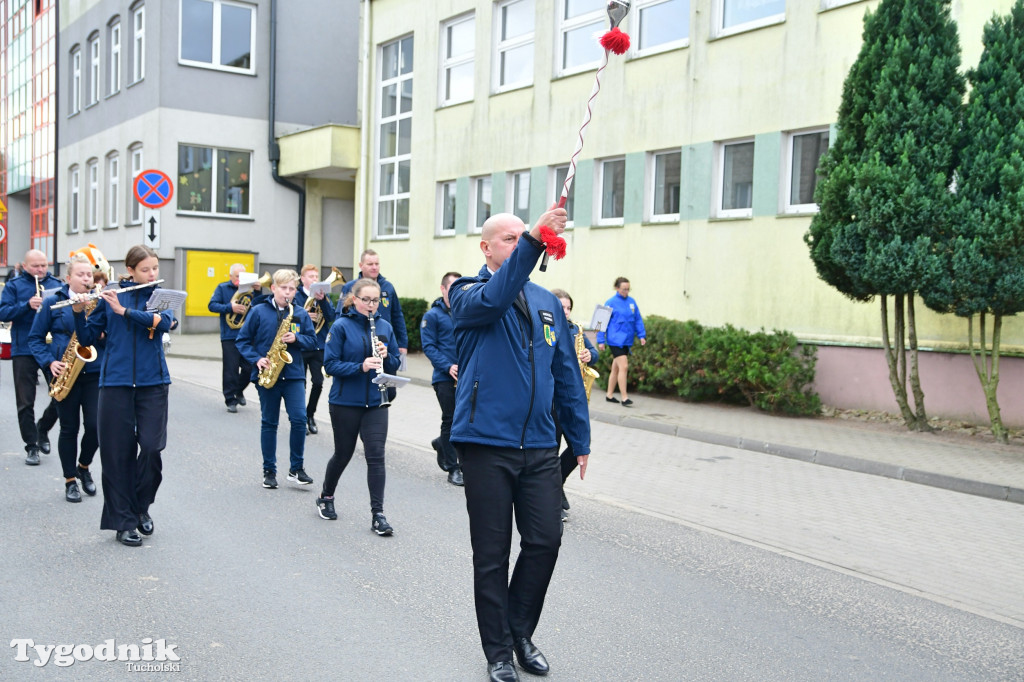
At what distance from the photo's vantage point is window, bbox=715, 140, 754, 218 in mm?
15391

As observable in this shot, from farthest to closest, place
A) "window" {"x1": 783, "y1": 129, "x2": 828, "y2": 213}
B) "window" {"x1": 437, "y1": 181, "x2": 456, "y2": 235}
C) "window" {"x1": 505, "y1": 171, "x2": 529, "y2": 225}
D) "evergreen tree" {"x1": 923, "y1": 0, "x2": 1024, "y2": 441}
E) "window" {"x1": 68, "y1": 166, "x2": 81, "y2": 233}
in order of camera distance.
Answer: "window" {"x1": 68, "y1": 166, "x2": 81, "y2": 233}, "window" {"x1": 437, "y1": 181, "x2": 456, "y2": 235}, "window" {"x1": 505, "y1": 171, "x2": 529, "y2": 225}, "window" {"x1": 783, "y1": 129, "x2": 828, "y2": 213}, "evergreen tree" {"x1": 923, "y1": 0, "x2": 1024, "y2": 441}

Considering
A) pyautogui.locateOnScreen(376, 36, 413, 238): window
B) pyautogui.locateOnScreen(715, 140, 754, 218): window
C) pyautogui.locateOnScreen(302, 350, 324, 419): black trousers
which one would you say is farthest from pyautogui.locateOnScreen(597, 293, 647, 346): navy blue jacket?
pyautogui.locateOnScreen(376, 36, 413, 238): window

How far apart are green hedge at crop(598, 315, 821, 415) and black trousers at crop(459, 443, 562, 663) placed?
31.1 feet

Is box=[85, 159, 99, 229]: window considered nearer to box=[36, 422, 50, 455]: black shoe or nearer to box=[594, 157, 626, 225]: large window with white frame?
box=[594, 157, 626, 225]: large window with white frame

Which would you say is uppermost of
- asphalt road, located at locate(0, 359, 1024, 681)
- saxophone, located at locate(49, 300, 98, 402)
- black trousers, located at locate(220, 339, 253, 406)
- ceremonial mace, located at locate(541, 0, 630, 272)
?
ceremonial mace, located at locate(541, 0, 630, 272)

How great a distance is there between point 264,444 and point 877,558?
4.85 meters

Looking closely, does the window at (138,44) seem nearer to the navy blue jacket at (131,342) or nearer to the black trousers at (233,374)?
the black trousers at (233,374)

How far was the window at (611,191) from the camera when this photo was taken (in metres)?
17.9

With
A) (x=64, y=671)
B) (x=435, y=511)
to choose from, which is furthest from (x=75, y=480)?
(x=64, y=671)

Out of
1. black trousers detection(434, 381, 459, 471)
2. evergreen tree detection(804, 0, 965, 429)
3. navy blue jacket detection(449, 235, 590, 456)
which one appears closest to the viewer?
navy blue jacket detection(449, 235, 590, 456)

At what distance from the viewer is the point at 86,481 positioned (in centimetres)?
764

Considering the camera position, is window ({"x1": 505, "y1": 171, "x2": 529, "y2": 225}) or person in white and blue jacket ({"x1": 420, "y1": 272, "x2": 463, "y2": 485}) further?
window ({"x1": 505, "y1": 171, "x2": 529, "y2": 225})

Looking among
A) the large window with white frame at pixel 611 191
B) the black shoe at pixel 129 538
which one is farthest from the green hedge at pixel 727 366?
the black shoe at pixel 129 538

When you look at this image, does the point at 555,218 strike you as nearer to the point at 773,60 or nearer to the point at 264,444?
the point at 264,444
